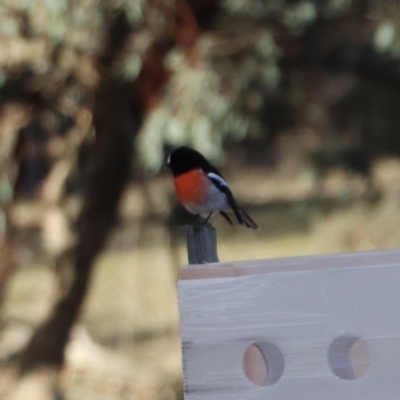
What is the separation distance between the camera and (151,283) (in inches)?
419

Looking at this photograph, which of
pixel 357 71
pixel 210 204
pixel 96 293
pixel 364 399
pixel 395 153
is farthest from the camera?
pixel 96 293

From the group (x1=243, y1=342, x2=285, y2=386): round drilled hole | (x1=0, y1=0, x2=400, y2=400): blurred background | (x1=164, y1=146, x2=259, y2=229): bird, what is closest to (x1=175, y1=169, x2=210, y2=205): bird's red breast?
(x1=164, y1=146, x2=259, y2=229): bird

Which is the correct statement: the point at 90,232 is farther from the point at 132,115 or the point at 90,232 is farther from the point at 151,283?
the point at 151,283

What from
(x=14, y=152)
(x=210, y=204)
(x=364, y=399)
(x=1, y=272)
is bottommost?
(x=364, y=399)

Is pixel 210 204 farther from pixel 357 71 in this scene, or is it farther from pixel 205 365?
→ pixel 357 71

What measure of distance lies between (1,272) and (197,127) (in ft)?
4.93

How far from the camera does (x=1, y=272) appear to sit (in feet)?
17.4

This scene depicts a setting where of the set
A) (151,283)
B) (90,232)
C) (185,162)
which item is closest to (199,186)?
(185,162)

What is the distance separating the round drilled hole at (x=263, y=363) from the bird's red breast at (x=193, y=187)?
1.75 metres

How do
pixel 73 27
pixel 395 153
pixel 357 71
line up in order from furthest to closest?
pixel 357 71
pixel 395 153
pixel 73 27

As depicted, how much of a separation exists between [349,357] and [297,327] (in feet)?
0.31

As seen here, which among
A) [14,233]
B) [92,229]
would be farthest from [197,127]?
[14,233]

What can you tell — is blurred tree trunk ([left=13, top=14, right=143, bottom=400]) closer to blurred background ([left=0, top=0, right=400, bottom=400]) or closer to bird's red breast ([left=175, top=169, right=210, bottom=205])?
blurred background ([left=0, top=0, right=400, bottom=400])

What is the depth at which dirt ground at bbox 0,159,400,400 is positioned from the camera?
21.8ft
